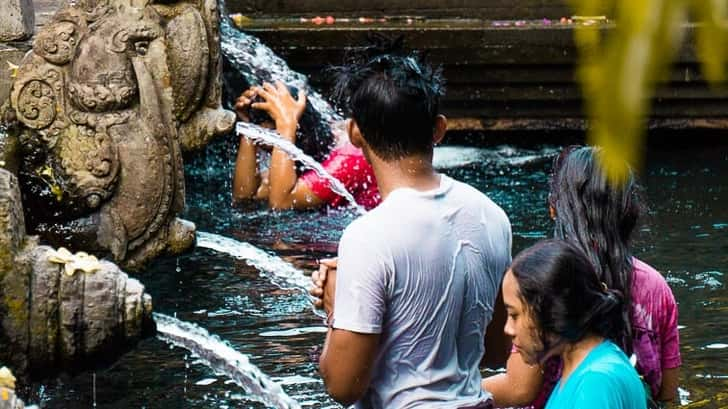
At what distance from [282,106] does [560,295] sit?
435 cm

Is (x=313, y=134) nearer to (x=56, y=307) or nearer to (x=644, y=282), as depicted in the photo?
(x=56, y=307)

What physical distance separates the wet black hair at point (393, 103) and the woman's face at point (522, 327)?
39 centimetres

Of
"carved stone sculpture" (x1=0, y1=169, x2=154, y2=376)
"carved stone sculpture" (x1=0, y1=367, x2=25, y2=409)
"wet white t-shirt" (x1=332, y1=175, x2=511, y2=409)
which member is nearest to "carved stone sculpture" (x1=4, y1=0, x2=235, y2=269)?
"carved stone sculpture" (x1=0, y1=169, x2=154, y2=376)

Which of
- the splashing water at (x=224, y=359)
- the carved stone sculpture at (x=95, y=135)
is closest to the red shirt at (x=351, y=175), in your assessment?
the carved stone sculpture at (x=95, y=135)

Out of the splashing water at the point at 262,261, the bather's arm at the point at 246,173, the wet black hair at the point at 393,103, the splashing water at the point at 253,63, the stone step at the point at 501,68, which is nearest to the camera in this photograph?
the wet black hair at the point at 393,103

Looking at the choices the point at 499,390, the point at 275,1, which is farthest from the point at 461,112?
the point at 499,390

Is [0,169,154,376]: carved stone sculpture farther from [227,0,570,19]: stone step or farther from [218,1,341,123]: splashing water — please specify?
[227,0,570,19]: stone step

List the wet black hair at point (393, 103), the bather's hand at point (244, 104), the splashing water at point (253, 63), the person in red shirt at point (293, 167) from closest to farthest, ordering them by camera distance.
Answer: the wet black hair at point (393, 103)
the person in red shirt at point (293, 167)
the bather's hand at point (244, 104)
the splashing water at point (253, 63)

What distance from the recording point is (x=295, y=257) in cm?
675

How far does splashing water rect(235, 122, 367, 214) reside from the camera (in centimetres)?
655

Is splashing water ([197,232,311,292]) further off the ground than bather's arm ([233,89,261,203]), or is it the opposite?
bather's arm ([233,89,261,203])

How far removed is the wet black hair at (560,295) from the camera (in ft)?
8.21

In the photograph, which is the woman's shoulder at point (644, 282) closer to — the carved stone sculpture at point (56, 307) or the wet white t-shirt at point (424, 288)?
the wet white t-shirt at point (424, 288)

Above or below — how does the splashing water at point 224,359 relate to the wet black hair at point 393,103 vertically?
below
